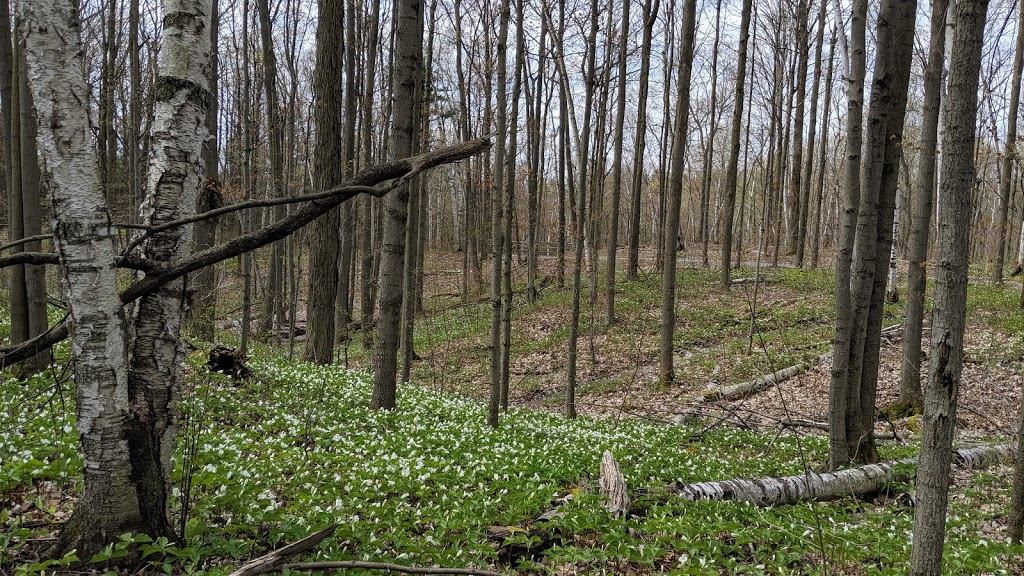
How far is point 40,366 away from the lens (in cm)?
848

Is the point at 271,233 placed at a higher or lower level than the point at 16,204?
lower

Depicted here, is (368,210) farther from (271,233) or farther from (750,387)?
(271,233)

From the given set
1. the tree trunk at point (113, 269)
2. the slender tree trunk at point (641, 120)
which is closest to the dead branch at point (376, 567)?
the tree trunk at point (113, 269)

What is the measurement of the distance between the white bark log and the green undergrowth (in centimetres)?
28

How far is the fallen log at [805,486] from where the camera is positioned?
593cm

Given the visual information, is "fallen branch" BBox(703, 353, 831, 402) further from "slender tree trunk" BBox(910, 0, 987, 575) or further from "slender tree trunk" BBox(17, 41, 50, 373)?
"slender tree trunk" BBox(17, 41, 50, 373)

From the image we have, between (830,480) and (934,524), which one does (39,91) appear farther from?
(830,480)

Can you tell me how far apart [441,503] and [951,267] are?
13.3 ft

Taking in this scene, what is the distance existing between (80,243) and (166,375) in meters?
0.94

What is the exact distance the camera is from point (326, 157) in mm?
12617

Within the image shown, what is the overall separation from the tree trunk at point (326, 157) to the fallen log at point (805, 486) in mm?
9108

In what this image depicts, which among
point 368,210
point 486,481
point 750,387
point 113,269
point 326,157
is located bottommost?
point 750,387

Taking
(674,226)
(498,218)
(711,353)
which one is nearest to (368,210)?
(674,226)

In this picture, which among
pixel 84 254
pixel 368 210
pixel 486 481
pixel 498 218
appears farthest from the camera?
pixel 368 210
